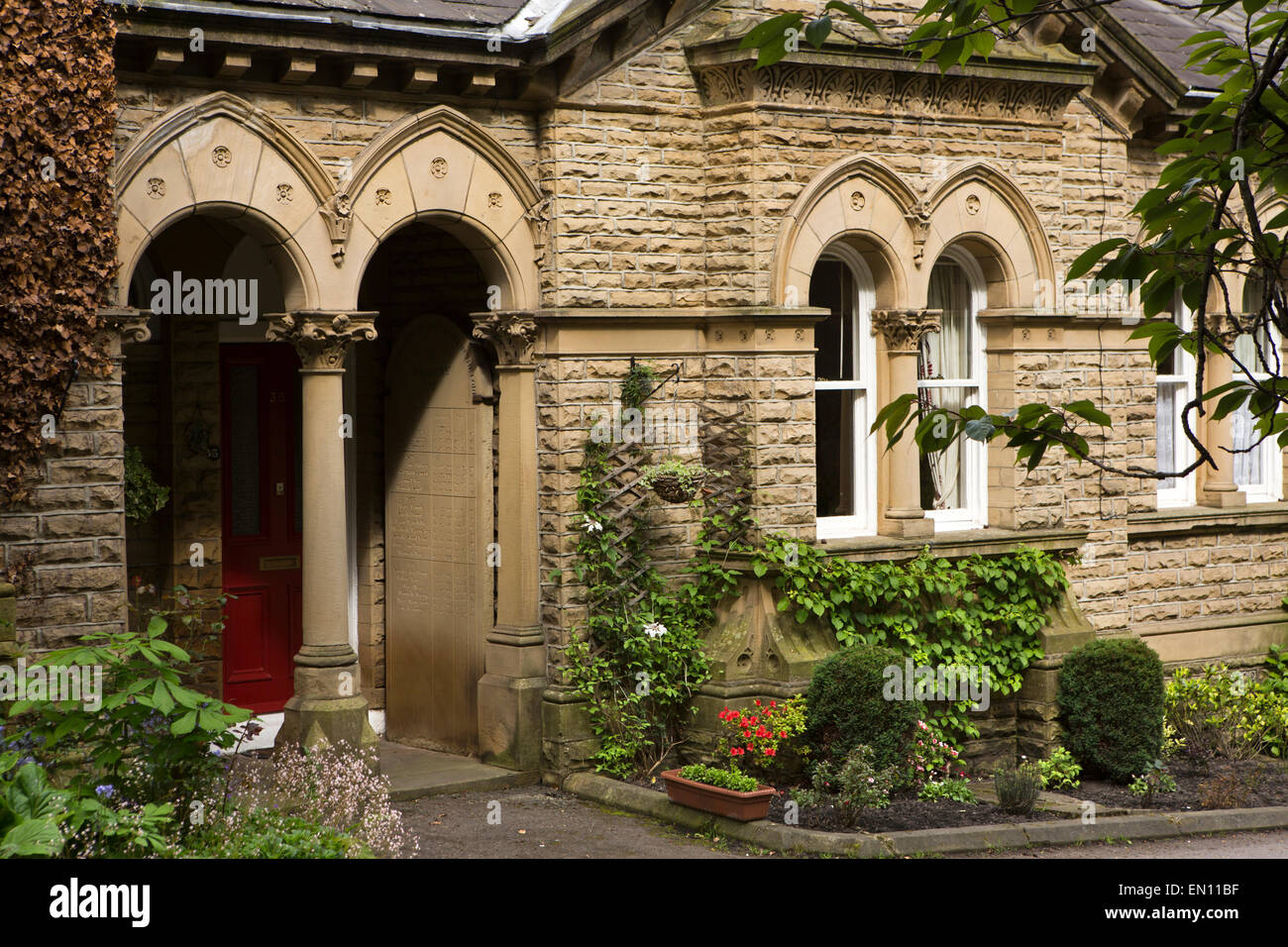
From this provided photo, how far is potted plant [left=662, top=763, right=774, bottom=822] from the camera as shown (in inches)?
353

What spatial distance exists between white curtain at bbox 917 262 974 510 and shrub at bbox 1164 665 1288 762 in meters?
2.29

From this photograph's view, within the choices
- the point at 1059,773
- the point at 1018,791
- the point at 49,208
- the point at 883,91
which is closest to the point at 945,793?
the point at 1018,791

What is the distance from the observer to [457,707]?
1087 cm

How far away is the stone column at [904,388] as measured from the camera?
10977mm

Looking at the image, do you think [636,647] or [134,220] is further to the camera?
[636,647]

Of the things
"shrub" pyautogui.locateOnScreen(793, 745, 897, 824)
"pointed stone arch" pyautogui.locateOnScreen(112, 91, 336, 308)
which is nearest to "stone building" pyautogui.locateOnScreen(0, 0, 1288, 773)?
"pointed stone arch" pyautogui.locateOnScreen(112, 91, 336, 308)

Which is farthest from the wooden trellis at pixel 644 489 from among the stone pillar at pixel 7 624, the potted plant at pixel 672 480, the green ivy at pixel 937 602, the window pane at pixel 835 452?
the stone pillar at pixel 7 624

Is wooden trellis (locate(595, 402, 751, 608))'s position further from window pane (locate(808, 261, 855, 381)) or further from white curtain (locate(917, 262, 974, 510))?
white curtain (locate(917, 262, 974, 510))

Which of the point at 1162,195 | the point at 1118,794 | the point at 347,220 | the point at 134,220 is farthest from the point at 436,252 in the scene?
the point at 1162,195

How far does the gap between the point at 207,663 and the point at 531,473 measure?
111 inches

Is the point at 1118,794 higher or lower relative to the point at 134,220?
lower

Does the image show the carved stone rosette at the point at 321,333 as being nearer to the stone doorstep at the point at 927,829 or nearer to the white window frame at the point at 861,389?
the stone doorstep at the point at 927,829

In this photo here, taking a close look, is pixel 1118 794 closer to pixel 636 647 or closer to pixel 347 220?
pixel 636 647

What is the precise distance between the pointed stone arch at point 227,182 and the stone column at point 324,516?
211 mm
